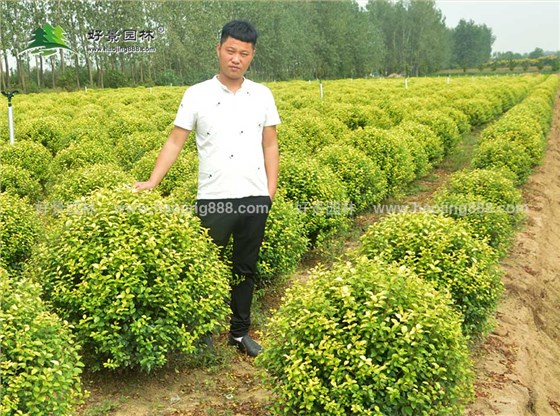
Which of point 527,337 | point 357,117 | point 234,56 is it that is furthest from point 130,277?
point 357,117

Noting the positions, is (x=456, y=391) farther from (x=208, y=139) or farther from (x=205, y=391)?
(x=208, y=139)

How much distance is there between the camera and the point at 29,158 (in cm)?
1081

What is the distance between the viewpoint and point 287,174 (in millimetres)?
7211

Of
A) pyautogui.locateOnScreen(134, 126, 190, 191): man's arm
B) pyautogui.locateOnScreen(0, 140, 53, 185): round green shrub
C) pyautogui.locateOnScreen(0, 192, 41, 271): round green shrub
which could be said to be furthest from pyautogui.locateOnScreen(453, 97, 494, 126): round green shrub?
pyautogui.locateOnScreen(134, 126, 190, 191): man's arm

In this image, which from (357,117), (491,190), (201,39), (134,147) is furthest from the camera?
(201,39)

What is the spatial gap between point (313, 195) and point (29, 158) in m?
6.06

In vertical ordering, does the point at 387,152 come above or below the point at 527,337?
above

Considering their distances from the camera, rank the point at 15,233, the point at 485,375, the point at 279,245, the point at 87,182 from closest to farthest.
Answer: the point at 485,375 → the point at 279,245 → the point at 15,233 → the point at 87,182

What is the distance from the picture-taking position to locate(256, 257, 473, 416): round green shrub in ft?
11.4

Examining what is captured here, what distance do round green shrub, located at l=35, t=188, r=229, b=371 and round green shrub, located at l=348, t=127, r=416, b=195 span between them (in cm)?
623

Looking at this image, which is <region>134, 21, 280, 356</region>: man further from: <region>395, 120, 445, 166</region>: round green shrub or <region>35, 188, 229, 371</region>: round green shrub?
<region>395, 120, 445, 166</region>: round green shrub

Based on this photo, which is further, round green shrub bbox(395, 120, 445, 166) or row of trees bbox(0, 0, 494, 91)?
row of trees bbox(0, 0, 494, 91)

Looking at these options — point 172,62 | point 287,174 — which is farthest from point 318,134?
point 172,62

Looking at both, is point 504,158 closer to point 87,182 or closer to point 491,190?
point 491,190
